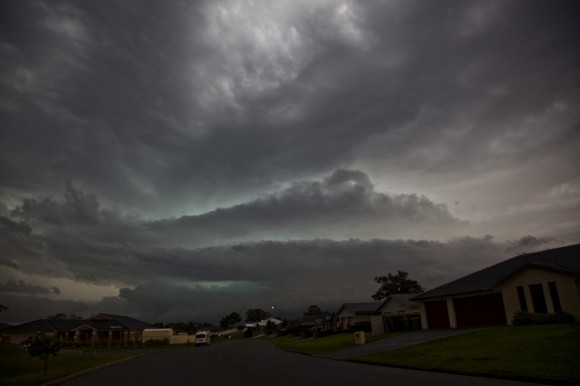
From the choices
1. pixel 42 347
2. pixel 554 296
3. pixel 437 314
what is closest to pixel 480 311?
pixel 437 314

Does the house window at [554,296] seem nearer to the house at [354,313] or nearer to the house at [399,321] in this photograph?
the house at [399,321]

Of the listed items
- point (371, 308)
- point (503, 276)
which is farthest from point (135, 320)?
point (503, 276)

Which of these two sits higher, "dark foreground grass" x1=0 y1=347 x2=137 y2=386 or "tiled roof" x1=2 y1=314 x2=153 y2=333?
"tiled roof" x1=2 y1=314 x2=153 y2=333

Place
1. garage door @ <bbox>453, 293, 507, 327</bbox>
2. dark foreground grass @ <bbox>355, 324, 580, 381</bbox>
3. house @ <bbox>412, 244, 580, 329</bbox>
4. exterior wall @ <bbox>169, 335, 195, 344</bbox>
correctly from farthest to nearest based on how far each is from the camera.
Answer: exterior wall @ <bbox>169, 335, 195, 344</bbox>, garage door @ <bbox>453, 293, 507, 327</bbox>, house @ <bbox>412, 244, 580, 329</bbox>, dark foreground grass @ <bbox>355, 324, 580, 381</bbox>

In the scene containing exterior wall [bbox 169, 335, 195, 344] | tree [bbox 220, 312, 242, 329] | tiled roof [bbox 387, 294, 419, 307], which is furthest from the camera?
tree [bbox 220, 312, 242, 329]

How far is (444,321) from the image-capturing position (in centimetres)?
4172

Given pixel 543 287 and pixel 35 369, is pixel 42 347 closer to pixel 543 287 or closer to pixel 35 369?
pixel 35 369

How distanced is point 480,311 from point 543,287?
681 centimetres

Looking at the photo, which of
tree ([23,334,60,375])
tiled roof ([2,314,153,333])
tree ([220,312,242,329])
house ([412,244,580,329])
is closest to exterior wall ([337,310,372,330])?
house ([412,244,580,329])

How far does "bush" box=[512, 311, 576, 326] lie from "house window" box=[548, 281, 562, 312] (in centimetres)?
132

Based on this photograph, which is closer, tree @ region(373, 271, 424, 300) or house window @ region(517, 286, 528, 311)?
house window @ region(517, 286, 528, 311)

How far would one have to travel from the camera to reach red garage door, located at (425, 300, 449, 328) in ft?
137

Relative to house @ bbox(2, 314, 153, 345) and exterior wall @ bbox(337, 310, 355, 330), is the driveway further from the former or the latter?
house @ bbox(2, 314, 153, 345)

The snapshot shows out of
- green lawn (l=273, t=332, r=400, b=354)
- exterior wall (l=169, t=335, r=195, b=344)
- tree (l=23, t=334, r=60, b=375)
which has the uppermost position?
tree (l=23, t=334, r=60, b=375)
